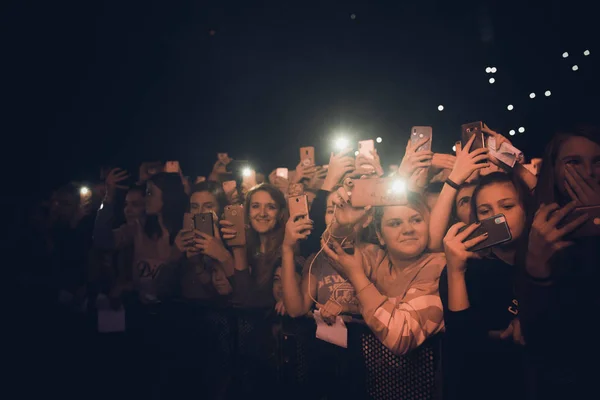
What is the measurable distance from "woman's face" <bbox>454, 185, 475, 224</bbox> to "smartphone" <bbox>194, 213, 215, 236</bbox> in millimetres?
1649

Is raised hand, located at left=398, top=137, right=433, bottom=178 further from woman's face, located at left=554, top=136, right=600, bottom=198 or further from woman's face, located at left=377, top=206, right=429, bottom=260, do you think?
woman's face, located at left=554, top=136, right=600, bottom=198

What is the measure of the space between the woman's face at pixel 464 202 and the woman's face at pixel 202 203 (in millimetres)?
2052

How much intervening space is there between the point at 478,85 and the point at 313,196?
68.7 inches

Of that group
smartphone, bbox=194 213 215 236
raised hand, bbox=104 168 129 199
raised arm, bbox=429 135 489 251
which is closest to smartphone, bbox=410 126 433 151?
raised arm, bbox=429 135 489 251

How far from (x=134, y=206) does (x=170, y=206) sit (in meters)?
0.32

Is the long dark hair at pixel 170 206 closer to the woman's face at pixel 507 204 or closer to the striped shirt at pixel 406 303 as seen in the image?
the striped shirt at pixel 406 303

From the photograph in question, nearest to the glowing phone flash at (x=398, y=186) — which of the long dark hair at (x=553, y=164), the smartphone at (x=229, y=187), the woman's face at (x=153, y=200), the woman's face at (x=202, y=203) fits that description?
the long dark hair at (x=553, y=164)

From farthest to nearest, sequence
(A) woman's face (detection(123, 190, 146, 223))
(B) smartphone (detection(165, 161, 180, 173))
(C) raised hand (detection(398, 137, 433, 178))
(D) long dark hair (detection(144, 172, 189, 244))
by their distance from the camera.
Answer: (B) smartphone (detection(165, 161, 180, 173))
(A) woman's face (detection(123, 190, 146, 223))
(D) long dark hair (detection(144, 172, 189, 244))
(C) raised hand (detection(398, 137, 433, 178))

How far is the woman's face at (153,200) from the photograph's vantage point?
3.73 m

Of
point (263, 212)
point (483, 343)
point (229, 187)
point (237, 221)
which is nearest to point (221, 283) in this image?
point (237, 221)

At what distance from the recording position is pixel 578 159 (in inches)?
76.0

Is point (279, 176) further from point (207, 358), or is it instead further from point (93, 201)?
point (93, 201)

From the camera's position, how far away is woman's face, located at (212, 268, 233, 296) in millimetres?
3008

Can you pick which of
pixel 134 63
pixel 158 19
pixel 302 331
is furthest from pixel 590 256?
pixel 134 63
